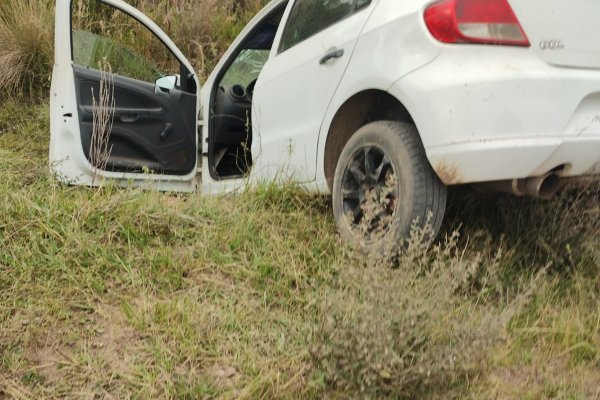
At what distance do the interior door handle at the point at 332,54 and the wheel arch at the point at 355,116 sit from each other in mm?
260

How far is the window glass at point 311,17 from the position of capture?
3.37m

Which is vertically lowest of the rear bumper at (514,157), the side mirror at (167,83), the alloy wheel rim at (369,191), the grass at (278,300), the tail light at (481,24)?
the grass at (278,300)

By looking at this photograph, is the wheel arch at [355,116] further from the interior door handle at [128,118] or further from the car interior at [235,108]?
the interior door handle at [128,118]

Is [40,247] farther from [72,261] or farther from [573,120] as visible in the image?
[573,120]

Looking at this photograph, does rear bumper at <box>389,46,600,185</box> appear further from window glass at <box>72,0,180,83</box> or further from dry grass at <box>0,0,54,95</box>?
dry grass at <box>0,0,54,95</box>

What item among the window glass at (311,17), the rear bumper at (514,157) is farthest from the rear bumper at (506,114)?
the window glass at (311,17)

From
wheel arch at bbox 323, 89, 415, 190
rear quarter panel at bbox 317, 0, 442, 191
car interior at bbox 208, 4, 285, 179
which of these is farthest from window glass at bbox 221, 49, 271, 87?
rear quarter panel at bbox 317, 0, 442, 191

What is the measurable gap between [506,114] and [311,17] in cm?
166

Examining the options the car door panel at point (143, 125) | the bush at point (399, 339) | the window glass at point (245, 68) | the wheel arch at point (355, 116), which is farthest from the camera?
the window glass at point (245, 68)

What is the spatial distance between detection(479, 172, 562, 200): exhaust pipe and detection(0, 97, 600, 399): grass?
1.01 ft

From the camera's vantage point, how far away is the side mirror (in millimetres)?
4391

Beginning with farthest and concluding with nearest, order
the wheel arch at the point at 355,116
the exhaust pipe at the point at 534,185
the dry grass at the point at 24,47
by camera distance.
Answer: the dry grass at the point at 24,47 → the wheel arch at the point at 355,116 → the exhaust pipe at the point at 534,185

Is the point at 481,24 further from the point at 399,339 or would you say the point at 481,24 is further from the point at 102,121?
the point at 102,121

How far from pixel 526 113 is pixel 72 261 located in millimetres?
2182
